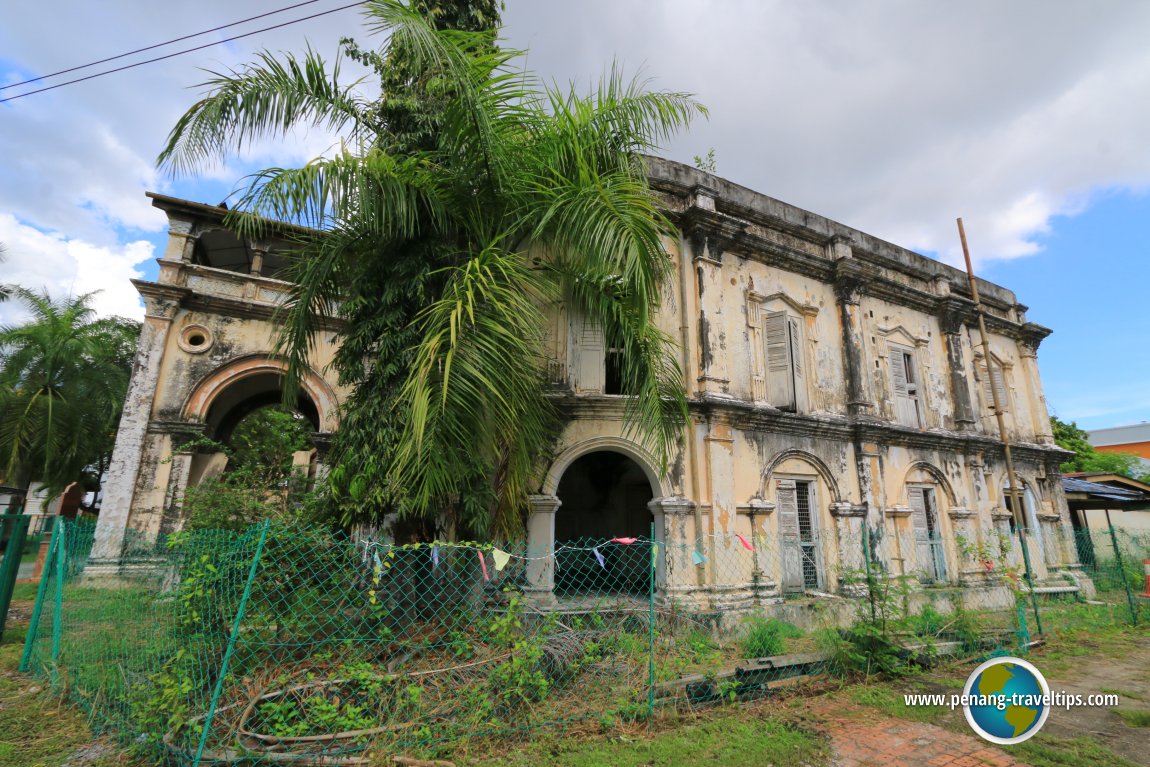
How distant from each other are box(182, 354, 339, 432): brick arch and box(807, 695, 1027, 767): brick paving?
8511mm

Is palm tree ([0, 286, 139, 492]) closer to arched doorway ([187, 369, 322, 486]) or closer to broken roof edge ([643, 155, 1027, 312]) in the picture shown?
arched doorway ([187, 369, 322, 486])

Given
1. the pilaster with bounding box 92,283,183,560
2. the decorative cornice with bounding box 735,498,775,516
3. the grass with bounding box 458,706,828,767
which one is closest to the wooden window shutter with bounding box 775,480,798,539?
the decorative cornice with bounding box 735,498,775,516

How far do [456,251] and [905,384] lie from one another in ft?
33.8

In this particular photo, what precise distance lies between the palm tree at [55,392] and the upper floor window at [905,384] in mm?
19518

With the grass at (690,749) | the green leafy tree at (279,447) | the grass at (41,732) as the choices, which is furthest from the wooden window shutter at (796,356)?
the grass at (41,732)

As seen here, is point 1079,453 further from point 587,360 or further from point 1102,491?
point 587,360

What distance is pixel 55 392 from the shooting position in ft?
46.8

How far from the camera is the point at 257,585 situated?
156 inches

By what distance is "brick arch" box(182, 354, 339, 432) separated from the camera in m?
9.98

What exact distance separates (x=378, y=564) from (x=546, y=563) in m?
4.11

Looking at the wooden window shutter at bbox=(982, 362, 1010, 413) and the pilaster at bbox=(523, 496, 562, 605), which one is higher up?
Answer: the wooden window shutter at bbox=(982, 362, 1010, 413)

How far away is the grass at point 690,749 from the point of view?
3.67 metres

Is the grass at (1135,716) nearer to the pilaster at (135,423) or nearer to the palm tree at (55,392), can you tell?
the pilaster at (135,423)

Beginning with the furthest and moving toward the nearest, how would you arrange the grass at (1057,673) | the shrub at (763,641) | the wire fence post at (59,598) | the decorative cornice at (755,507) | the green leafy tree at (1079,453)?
the green leafy tree at (1079,453), the decorative cornice at (755,507), the shrub at (763,641), the wire fence post at (59,598), the grass at (1057,673)
